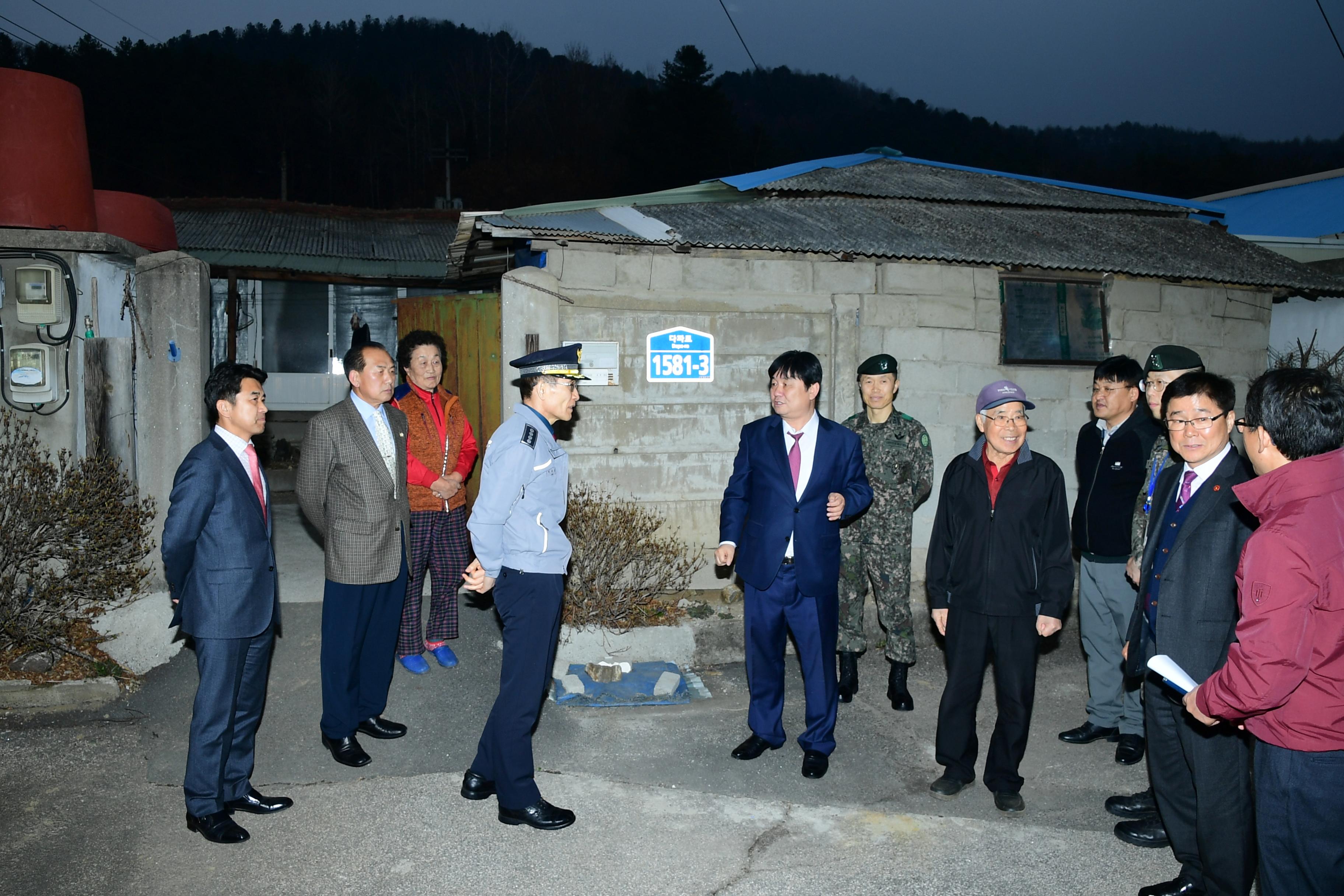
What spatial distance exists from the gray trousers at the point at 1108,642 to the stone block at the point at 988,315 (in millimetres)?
2687

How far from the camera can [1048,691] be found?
633cm

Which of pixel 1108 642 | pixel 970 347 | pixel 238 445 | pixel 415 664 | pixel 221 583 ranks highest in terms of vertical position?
pixel 970 347

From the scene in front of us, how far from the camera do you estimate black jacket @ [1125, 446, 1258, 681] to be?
11.7 feet

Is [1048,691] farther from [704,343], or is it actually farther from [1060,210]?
[1060,210]

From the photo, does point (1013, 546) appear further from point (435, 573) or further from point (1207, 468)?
point (435, 573)

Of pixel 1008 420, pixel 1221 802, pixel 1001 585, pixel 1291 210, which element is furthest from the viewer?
pixel 1291 210

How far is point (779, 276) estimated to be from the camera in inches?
283

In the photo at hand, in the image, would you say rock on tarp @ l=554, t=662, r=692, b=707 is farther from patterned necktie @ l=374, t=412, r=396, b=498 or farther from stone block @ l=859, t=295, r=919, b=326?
stone block @ l=859, t=295, r=919, b=326

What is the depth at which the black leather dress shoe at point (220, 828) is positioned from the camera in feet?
13.3

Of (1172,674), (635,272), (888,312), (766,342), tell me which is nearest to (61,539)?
(635,272)

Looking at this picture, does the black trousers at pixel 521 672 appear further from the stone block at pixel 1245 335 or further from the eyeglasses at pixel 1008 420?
the stone block at pixel 1245 335

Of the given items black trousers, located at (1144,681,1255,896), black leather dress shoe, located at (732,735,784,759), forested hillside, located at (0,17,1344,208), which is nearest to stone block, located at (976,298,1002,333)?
black leather dress shoe, located at (732,735,784,759)

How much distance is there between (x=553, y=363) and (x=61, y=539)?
12.7ft

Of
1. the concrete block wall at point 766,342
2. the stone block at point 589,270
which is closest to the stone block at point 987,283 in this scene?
the concrete block wall at point 766,342
